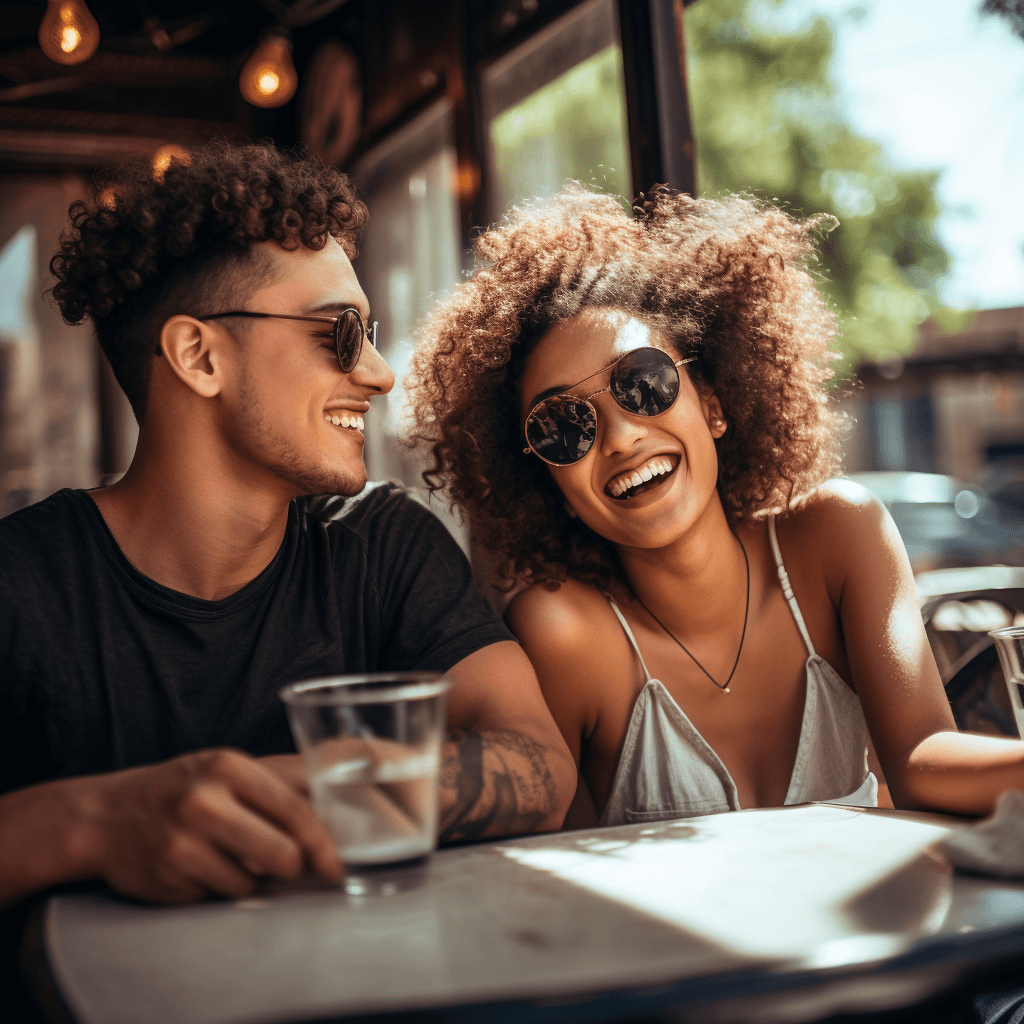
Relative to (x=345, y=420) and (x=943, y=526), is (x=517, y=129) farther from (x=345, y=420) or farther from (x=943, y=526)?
(x=943, y=526)

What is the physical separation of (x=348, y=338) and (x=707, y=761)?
1.14m

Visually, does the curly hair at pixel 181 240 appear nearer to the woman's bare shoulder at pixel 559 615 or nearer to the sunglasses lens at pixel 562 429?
the sunglasses lens at pixel 562 429

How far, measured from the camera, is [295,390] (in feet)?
6.33

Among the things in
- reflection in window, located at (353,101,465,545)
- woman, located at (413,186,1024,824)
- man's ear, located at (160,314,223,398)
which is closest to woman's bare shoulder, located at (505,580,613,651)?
woman, located at (413,186,1024,824)

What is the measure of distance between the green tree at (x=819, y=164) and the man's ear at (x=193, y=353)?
780 cm

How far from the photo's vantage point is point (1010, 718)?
7.06 ft

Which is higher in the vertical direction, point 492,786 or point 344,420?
point 344,420

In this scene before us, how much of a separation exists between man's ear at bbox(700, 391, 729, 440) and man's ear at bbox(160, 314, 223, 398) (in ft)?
3.57

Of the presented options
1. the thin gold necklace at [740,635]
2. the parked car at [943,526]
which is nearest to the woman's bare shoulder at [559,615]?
the thin gold necklace at [740,635]

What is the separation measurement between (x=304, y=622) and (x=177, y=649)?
0.24 metres

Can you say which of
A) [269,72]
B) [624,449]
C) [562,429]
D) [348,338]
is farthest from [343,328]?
[269,72]

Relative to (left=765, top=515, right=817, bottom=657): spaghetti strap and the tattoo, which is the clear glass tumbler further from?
(left=765, top=515, right=817, bottom=657): spaghetti strap

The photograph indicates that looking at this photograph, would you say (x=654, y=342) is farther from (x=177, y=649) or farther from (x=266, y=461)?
(x=177, y=649)

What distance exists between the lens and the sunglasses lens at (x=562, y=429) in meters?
2.00
